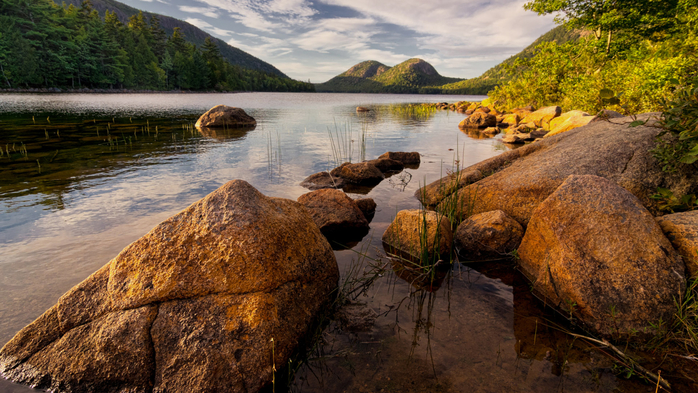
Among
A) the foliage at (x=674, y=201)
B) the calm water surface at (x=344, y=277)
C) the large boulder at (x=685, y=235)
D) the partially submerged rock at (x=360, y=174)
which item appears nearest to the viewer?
the calm water surface at (x=344, y=277)

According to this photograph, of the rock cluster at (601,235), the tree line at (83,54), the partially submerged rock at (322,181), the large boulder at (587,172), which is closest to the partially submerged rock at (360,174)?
the partially submerged rock at (322,181)

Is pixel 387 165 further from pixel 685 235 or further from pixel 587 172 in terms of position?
pixel 685 235

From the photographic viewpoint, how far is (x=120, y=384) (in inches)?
110

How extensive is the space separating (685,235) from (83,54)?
319 feet

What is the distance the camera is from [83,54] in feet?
229

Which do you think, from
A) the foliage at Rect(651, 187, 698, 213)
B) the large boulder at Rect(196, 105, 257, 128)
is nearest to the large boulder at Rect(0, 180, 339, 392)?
the foliage at Rect(651, 187, 698, 213)

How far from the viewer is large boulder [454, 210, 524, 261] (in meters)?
5.29

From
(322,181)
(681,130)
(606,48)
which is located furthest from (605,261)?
(606,48)

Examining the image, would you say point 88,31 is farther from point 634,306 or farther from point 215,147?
point 634,306

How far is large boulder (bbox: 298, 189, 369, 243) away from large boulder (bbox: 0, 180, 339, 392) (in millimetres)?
2675

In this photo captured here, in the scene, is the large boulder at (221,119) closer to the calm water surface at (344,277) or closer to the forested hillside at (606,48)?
the calm water surface at (344,277)

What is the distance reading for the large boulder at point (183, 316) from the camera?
2.81 m

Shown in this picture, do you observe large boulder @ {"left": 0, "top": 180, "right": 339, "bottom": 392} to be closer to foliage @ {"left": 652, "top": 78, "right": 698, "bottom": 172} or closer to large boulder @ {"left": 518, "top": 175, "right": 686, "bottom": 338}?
large boulder @ {"left": 518, "top": 175, "right": 686, "bottom": 338}

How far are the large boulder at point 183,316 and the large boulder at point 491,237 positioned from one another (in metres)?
3.25
